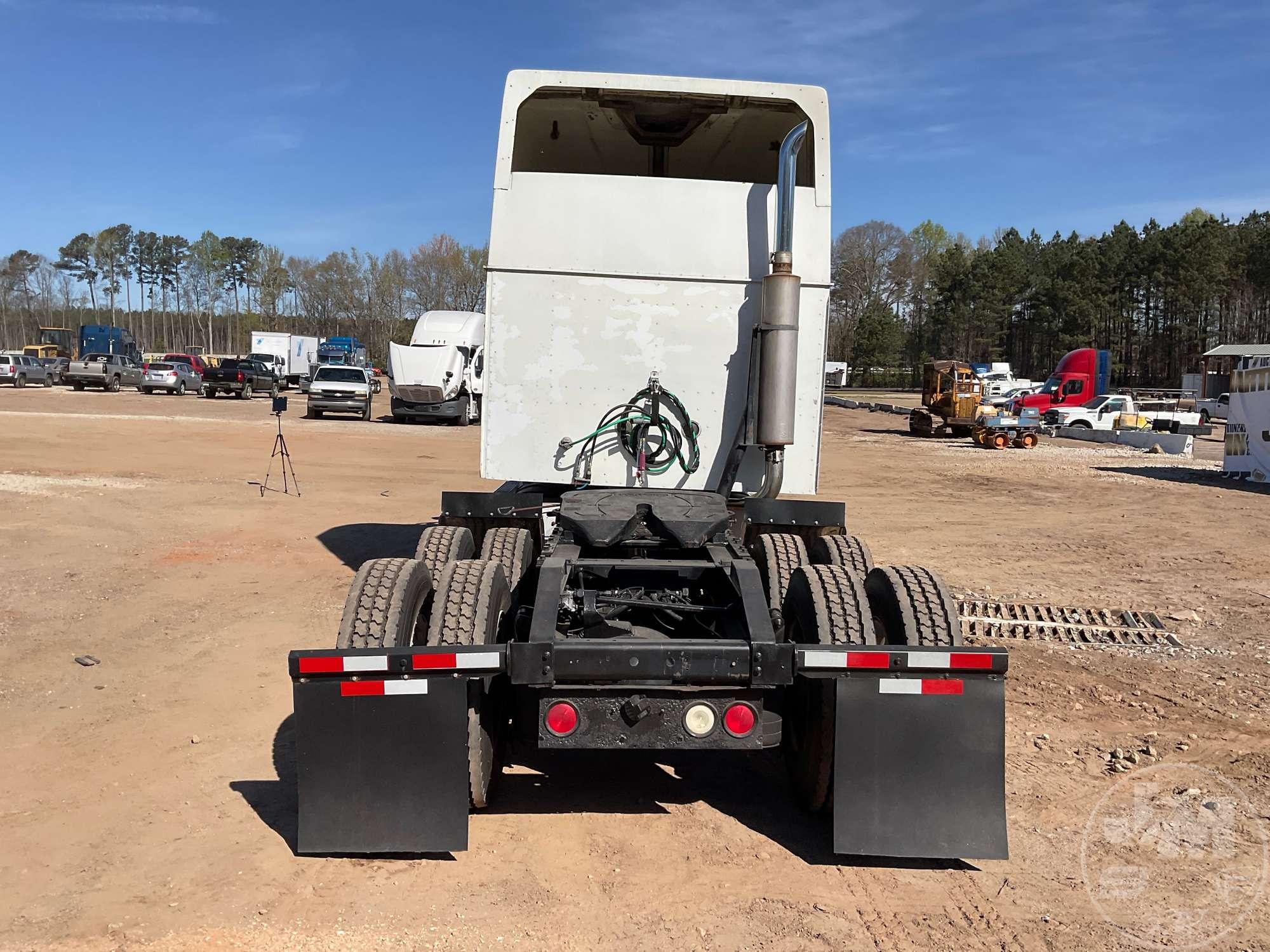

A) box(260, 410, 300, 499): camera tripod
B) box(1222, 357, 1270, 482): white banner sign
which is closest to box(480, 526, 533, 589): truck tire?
box(260, 410, 300, 499): camera tripod

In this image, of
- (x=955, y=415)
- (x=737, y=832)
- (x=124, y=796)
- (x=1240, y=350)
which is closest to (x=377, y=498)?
(x=124, y=796)

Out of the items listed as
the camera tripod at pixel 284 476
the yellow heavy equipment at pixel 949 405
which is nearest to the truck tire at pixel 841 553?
the camera tripod at pixel 284 476

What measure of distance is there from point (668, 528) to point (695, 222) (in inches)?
96.5

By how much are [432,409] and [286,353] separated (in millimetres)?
29616

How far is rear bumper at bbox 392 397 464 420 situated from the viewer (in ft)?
97.7

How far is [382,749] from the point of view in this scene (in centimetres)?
408

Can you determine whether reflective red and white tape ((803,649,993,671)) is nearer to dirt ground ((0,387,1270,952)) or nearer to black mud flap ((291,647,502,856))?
dirt ground ((0,387,1270,952))

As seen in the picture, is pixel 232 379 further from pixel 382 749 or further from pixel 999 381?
pixel 382 749

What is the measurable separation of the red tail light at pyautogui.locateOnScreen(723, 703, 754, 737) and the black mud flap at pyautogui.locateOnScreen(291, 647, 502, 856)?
0.95 meters

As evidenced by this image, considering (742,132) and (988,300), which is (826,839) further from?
(988,300)

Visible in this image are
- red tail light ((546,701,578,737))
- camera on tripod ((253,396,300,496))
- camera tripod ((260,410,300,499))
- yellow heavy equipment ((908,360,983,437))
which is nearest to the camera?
red tail light ((546,701,578,737))

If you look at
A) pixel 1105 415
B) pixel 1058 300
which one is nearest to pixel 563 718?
pixel 1105 415

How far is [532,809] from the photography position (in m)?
4.74

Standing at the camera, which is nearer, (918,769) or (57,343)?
(918,769)
